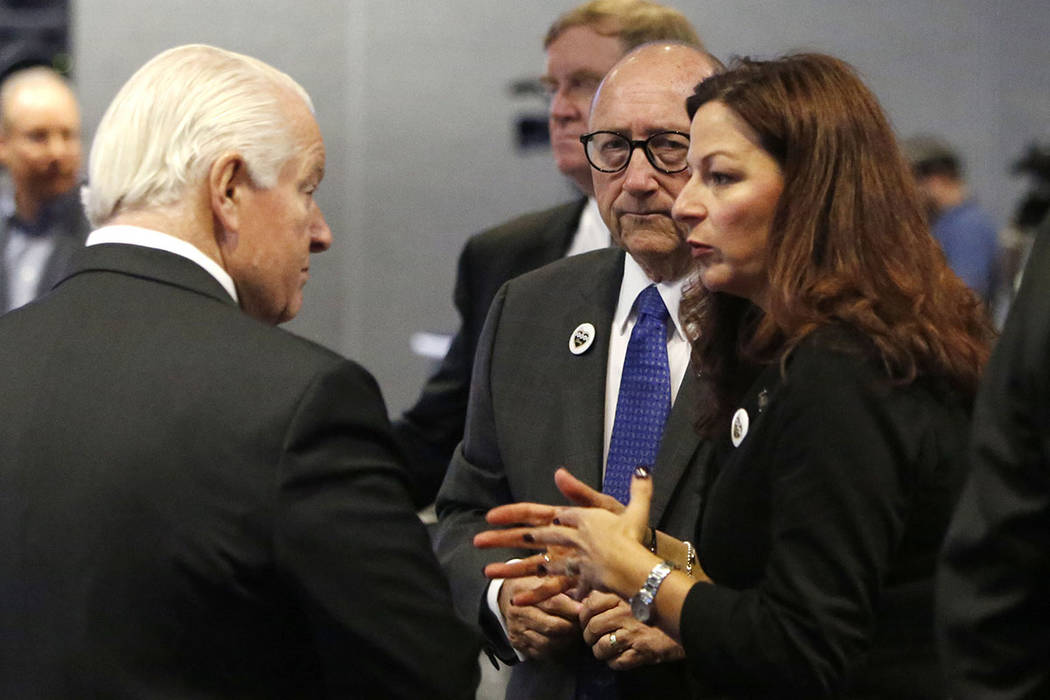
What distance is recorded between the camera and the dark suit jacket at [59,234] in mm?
3949

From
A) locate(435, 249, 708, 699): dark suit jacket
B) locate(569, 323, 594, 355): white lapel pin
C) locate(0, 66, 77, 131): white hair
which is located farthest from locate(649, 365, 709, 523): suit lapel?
locate(0, 66, 77, 131): white hair

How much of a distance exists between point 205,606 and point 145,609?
61 millimetres

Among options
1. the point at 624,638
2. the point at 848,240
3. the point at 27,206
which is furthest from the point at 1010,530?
Answer: the point at 27,206

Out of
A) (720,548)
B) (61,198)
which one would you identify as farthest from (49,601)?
(61,198)

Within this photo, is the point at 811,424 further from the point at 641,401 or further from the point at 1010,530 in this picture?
the point at 641,401

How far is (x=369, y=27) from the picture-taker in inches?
234

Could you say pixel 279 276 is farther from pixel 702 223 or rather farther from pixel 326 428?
pixel 702 223

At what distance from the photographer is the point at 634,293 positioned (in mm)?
2133

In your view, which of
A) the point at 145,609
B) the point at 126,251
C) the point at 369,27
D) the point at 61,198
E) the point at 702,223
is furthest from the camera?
the point at 369,27

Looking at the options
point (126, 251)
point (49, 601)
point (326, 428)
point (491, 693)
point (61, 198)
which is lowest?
point (491, 693)

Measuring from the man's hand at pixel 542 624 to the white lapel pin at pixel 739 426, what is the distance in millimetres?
374

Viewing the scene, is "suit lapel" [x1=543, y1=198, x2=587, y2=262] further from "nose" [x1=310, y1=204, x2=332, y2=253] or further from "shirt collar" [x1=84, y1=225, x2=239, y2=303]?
"shirt collar" [x1=84, y1=225, x2=239, y2=303]

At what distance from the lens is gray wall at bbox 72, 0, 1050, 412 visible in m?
5.87

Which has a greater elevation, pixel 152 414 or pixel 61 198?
pixel 152 414
